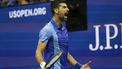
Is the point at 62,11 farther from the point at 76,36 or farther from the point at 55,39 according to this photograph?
the point at 76,36

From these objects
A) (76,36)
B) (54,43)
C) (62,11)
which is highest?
(62,11)

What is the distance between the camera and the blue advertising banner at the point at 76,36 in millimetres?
8023

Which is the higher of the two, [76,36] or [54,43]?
[54,43]

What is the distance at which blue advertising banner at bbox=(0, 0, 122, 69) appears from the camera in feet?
26.3

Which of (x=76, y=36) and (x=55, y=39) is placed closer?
(x=55, y=39)

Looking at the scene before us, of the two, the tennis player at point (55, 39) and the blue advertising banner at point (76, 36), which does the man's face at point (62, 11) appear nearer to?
the tennis player at point (55, 39)

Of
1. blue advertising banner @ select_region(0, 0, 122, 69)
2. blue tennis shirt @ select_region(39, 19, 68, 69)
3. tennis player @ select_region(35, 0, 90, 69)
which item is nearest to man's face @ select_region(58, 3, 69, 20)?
tennis player @ select_region(35, 0, 90, 69)

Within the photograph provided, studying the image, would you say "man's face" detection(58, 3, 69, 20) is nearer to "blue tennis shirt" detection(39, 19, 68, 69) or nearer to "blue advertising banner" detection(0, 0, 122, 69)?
"blue tennis shirt" detection(39, 19, 68, 69)

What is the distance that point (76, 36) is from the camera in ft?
27.2

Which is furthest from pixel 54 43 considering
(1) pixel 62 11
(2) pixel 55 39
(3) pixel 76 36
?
(3) pixel 76 36

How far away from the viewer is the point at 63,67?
5770 mm

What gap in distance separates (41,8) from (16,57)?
107 cm

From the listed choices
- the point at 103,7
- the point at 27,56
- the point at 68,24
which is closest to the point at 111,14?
the point at 103,7

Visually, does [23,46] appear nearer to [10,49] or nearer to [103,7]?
[10,49]
